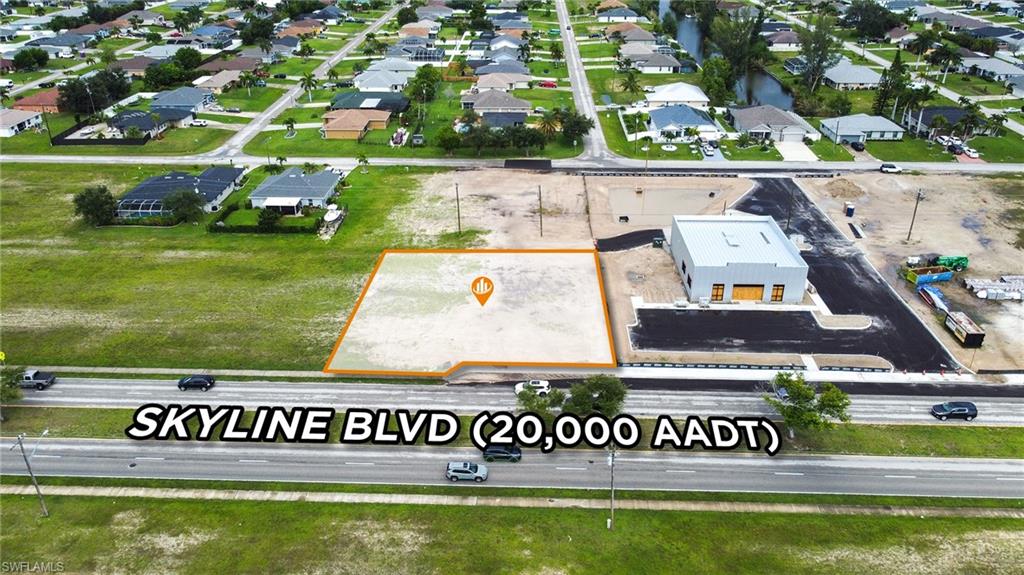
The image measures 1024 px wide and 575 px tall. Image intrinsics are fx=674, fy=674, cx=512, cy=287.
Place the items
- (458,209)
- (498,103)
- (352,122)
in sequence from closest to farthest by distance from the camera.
Result: (458,209), (352,122), (498,103)

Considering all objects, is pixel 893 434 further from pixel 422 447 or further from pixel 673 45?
pixel 673 45

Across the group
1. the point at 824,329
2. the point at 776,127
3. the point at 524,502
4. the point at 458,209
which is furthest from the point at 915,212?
the point at 524,502

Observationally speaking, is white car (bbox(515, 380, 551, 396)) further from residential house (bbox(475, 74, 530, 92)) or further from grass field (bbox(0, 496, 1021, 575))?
residential house (bbox(475, 74, 530, 92))

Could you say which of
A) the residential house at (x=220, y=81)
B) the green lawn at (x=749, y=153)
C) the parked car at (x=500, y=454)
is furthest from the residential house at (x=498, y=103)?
the parked car at (x=500, y=454)

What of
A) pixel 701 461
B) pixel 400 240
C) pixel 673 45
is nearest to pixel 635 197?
pixel 400 240

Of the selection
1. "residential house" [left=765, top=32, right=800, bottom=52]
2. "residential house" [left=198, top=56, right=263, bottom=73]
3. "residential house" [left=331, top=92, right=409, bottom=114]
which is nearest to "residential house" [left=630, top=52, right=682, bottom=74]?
"residential house" [left=765, top=32, right=800, bottom=52]

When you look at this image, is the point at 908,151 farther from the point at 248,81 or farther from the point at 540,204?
the point at 248,81

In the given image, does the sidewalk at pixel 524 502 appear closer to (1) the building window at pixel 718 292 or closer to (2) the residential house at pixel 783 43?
(1) the building window at pixel 718 292
